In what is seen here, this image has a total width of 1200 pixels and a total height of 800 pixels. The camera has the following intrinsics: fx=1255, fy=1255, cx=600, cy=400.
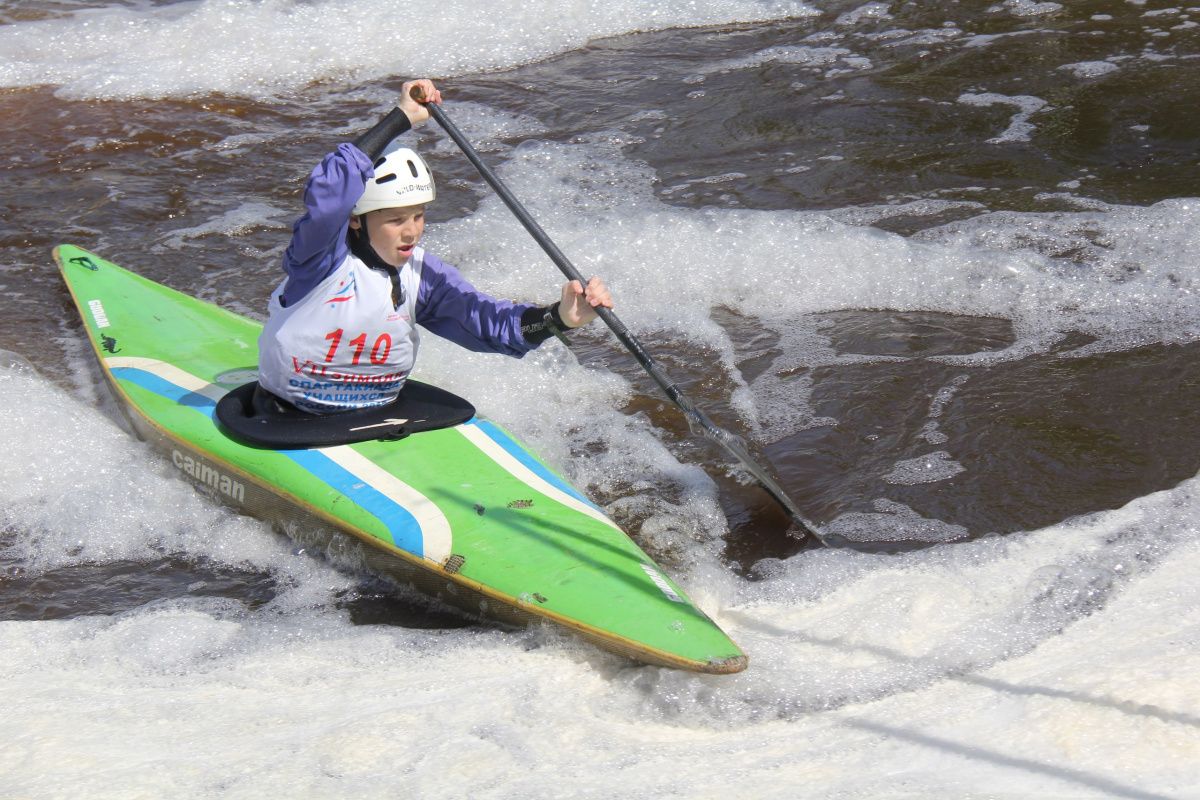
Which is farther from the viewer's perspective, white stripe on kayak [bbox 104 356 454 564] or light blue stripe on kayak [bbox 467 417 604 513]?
light blue stripe on kayak [bbox 467 417 604 513]

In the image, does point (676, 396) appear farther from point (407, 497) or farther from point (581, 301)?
point (407, 497)

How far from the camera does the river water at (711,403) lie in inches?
109

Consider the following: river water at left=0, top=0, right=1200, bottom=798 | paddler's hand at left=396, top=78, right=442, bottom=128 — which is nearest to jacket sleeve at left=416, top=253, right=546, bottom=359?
paddler's hand at left=396, top=78, right=442, bottom=128

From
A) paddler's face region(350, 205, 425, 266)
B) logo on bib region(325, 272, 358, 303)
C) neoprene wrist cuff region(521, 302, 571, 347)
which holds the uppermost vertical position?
paddler's face region(350, 205, 425, 266)

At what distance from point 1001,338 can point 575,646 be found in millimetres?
2639

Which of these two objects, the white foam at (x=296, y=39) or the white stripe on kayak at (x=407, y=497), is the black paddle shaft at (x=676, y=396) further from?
the white foam at (x=296, y=39)

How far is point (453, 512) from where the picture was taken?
3.53 metres

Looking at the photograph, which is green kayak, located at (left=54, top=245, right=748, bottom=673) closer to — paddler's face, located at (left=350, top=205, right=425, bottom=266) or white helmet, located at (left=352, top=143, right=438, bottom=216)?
paddler's face, located at (left=350, top=205, right=425, bottom=266)

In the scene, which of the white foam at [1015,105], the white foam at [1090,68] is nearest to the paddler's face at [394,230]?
the white foam at [1015,105]

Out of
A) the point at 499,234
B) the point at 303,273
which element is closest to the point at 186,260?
the point at 499,234

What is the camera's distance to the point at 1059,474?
4039mm

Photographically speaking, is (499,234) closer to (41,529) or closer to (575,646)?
(41,529)

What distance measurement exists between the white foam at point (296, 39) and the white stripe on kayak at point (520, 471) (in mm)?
5355

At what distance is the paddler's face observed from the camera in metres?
3.43
